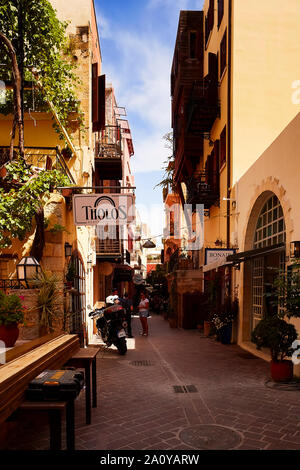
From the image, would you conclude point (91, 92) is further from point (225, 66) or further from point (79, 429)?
point (79, 429)

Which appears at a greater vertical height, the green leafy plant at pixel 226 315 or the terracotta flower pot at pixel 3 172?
the terracotta flower pot at pixel 3 172

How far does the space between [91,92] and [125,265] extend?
16089 millimetres

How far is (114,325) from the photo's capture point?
459 inches

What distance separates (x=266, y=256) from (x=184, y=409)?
7.34m

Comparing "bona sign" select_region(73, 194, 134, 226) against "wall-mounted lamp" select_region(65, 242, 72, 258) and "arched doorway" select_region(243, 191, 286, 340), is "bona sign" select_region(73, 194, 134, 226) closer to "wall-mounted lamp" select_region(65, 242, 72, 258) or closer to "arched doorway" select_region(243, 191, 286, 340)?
"wall-mounted lamp" select_region(65, 242, 72, 258)

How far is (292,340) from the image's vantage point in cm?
771

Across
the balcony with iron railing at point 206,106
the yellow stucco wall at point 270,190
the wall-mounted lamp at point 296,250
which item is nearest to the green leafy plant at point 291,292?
the wall-mounted lamp at point 296,250

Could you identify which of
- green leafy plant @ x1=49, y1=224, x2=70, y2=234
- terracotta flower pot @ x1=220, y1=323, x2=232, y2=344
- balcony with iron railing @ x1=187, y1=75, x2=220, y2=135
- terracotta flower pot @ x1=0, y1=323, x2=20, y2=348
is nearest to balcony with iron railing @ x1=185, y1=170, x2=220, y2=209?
balcony with iron railing @ x1=187, y1=75, x2=220, y2=135

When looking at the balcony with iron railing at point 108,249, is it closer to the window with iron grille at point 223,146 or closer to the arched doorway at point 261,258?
the window with iron grille at point 223,146

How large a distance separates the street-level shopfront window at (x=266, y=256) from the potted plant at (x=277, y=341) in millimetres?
A: 3254

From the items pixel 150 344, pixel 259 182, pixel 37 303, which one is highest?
pixel 259 182

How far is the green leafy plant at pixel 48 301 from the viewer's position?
797cm

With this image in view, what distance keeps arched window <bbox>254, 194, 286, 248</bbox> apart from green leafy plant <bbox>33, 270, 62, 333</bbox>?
19.1ft
